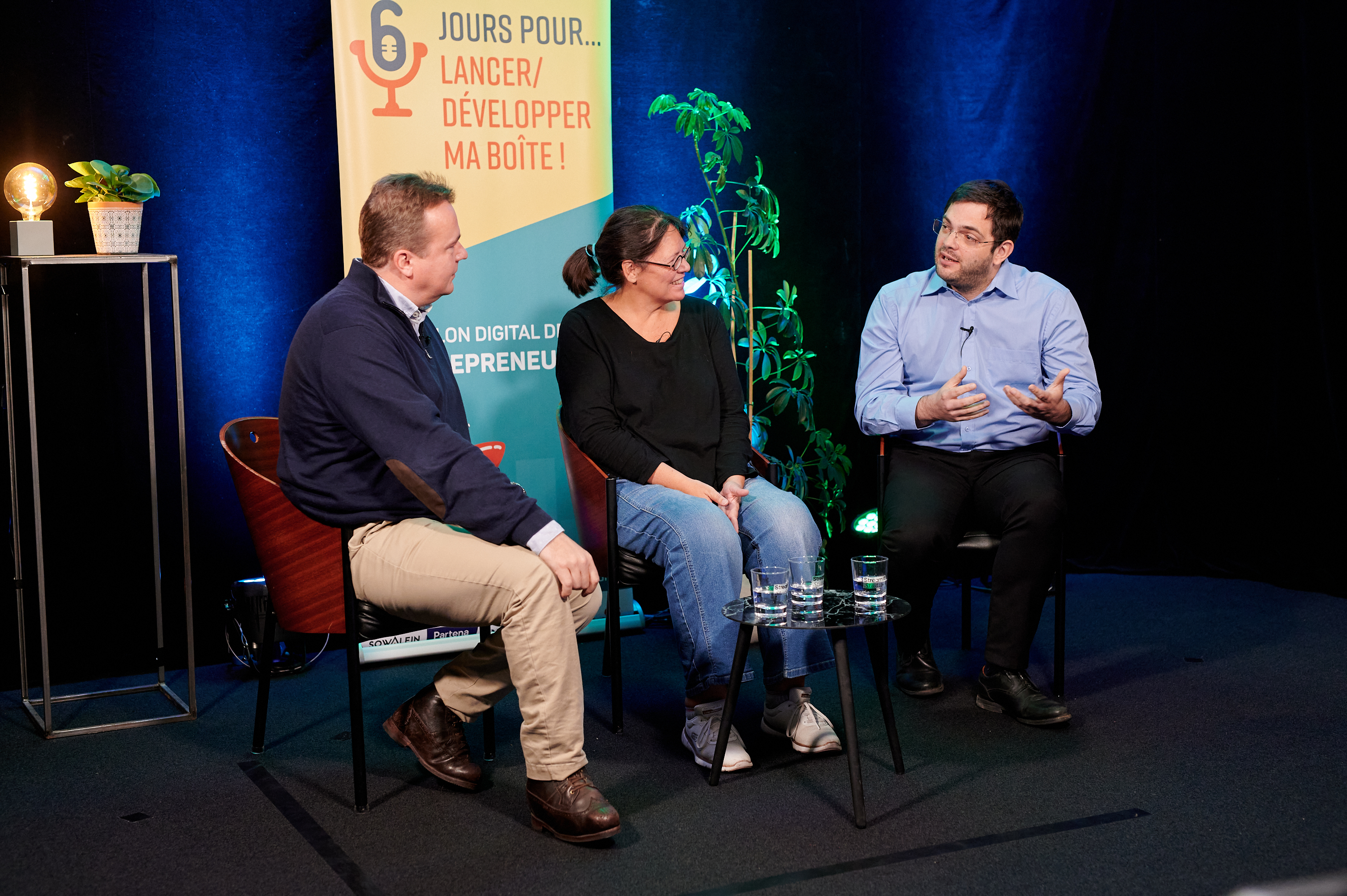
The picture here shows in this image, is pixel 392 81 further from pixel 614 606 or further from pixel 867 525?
pixel 867 525

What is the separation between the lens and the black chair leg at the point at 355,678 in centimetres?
252

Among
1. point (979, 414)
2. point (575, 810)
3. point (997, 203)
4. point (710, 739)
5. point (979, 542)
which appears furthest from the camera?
point (997, 203)

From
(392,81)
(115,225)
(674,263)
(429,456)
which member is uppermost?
(392,81)

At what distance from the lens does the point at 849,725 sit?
239cm

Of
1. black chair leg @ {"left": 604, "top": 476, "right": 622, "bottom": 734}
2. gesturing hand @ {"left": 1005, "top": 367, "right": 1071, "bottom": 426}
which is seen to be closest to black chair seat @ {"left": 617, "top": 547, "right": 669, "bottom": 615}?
black chair leg @ {"left": 604, "top": 476, "right": 622, "bottom": 734}

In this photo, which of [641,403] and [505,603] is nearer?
[505,603]

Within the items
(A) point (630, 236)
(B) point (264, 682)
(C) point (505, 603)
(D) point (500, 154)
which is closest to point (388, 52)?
(D) point (500, 154)

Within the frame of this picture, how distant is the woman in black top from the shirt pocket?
0.72 meters

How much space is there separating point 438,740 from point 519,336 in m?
1.48

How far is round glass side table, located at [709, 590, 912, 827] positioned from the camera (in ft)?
7.87

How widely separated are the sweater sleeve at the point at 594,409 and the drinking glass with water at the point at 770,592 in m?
0.61

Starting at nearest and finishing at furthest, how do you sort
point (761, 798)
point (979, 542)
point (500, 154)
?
1. point (761, 798)
2. point (979, 542)
3. point (500, 154)

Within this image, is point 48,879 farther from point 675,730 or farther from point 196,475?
point 196,475

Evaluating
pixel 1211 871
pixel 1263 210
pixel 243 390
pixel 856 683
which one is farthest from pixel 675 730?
pixel 1263 210
